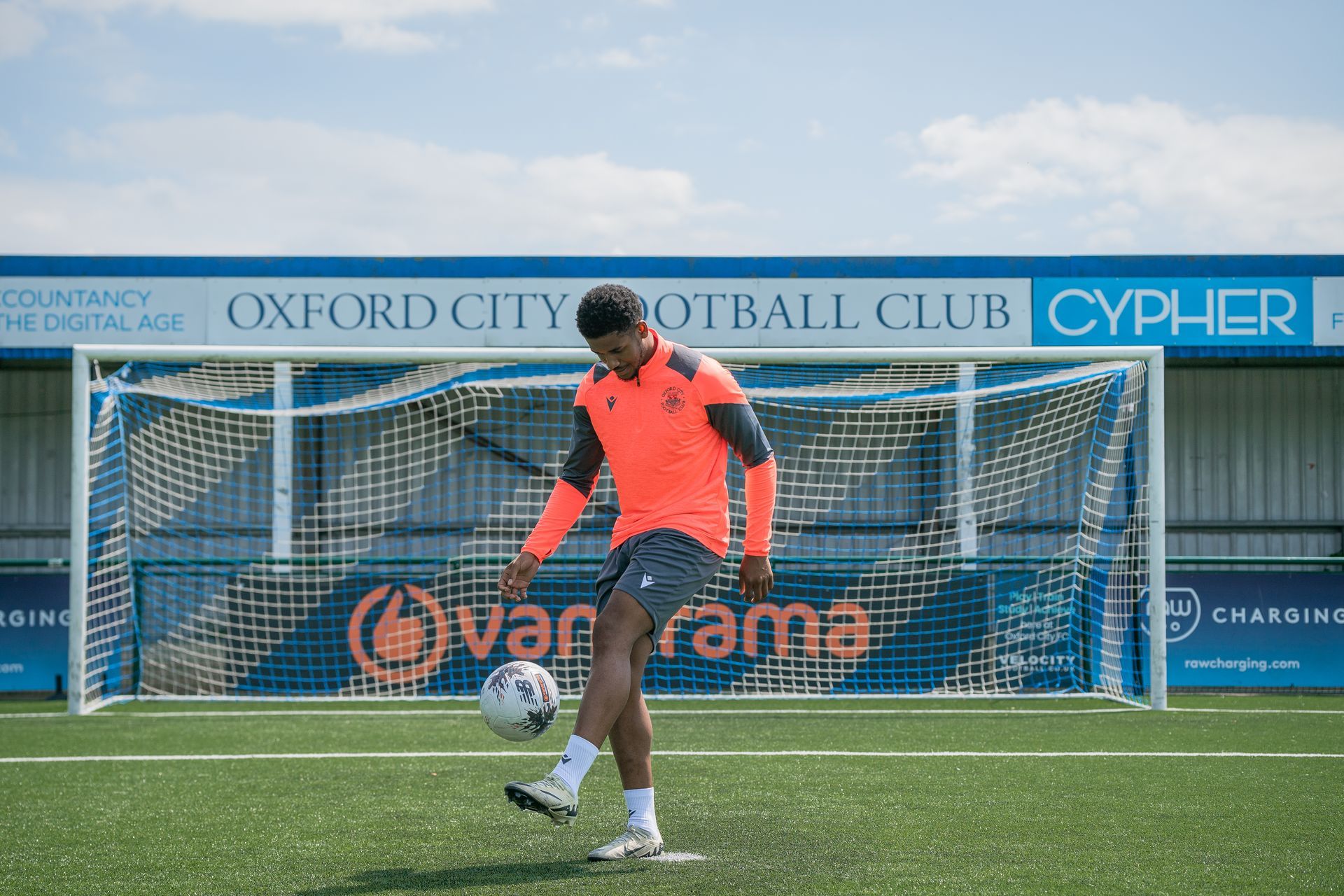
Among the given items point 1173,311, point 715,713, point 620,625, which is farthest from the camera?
point 1173,311

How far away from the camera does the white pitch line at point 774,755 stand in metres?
6.29

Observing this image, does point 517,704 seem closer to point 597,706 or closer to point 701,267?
point 597,706

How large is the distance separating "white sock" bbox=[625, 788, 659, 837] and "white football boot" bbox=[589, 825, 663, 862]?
17 mm

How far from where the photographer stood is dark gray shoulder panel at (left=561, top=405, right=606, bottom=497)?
4285 millimetres

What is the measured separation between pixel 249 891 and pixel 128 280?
1076cm

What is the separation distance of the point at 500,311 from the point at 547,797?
971 centimetres

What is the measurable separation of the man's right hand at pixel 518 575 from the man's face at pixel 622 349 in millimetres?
752

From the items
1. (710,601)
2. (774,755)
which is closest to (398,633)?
(710,601)

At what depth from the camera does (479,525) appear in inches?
527

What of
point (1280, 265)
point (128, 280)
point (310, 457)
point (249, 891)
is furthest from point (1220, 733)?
point (128, 280)

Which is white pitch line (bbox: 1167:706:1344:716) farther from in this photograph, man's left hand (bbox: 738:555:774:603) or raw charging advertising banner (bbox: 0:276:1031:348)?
man's left hand (bbox: 738:555:774:603)

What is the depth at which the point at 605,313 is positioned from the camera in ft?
12.7

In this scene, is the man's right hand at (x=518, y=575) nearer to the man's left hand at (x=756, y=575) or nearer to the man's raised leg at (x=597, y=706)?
the man's raised leg at (x=597, y=706)

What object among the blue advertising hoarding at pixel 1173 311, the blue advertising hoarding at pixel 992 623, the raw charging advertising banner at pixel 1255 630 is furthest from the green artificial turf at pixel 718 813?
the blue advertising hoarding at pixel 1173 311
